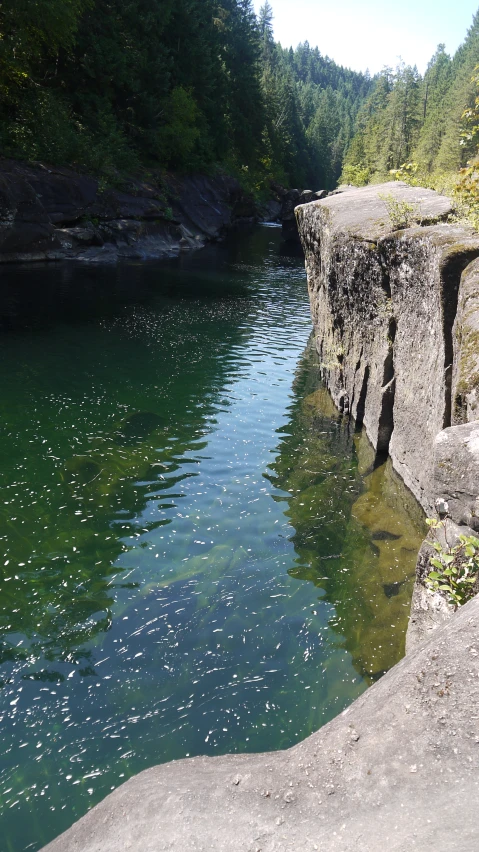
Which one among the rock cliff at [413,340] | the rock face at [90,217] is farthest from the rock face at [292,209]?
the rock cliff at [413,340]

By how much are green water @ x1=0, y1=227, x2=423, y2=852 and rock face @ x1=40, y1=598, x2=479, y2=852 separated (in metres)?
2.12

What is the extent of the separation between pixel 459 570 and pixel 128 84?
5253 cm

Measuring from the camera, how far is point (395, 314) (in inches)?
416

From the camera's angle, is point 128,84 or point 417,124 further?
point 417,124

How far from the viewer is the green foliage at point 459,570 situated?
428 cm

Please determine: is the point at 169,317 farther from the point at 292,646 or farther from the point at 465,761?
the point at 465,761

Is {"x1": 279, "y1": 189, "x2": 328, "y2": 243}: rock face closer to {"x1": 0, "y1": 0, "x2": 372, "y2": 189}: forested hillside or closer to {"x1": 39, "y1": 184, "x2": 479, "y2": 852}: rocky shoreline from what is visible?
{"x1": 0, "y1": 0, "x2": 372, "y2": 189}: forested hillside

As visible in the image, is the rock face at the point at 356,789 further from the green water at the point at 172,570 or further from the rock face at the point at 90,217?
the rock face at the point at 90,217

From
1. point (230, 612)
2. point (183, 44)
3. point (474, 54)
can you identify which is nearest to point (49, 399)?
point (230, 612)

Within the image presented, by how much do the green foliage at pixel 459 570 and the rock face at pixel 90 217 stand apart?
30.0 meters

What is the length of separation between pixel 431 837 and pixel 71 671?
4619 mm

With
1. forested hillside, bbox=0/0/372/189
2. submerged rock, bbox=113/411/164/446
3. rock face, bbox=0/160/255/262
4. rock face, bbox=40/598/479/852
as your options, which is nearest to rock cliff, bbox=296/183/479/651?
rock face, bbox=40/598/479/852

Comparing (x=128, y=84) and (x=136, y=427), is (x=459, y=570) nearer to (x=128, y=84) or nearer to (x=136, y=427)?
(x=136, y=427)

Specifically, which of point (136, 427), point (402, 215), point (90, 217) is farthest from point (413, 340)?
point (90, 217)
